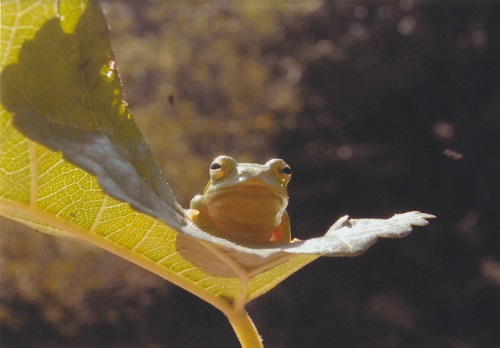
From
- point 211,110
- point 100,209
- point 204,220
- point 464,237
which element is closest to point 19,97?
point 100,209

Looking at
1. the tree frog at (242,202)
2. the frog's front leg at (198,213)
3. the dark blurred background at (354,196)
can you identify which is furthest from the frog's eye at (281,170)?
the dark blurred background at (354,196)

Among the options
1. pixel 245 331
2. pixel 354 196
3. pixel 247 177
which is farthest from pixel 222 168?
pixel 354 196

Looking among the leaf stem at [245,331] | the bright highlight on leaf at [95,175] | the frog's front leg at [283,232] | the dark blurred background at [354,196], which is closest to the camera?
the bright highlight on leaf at [95,175]

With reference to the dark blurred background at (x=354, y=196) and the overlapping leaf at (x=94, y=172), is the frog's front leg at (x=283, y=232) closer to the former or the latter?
the overlapping leaf at (x=94, y=172)

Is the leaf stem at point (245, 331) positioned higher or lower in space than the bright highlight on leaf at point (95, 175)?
lower

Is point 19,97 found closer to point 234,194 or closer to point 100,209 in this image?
point 100,209

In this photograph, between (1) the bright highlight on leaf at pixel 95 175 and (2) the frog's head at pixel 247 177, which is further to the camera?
(2) the frog's head at pixel 247 177

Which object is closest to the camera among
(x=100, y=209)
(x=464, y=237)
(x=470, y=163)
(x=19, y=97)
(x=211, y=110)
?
(x=19, y=97)
